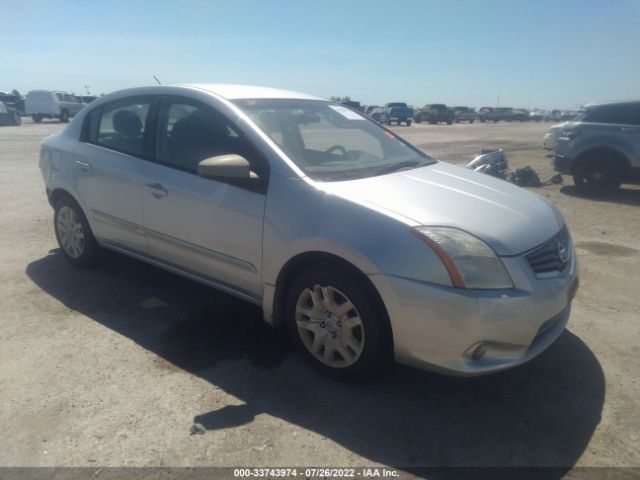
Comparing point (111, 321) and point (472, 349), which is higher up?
point (472, 349)

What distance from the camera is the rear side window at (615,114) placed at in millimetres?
8719

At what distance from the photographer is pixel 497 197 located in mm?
3242

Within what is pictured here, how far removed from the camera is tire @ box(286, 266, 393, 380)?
2783mm

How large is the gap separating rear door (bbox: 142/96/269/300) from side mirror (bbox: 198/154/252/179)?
0.12 meters

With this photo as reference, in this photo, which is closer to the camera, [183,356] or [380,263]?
[380,263]

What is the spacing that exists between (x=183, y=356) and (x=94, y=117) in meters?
2.54

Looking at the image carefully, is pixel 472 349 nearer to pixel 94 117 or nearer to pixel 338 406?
pixel 338 406

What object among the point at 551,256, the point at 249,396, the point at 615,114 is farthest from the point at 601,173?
the point at 249,396

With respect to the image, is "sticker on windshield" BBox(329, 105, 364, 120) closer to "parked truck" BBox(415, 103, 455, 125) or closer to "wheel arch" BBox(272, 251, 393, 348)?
"wheel arch" BBox(272, 251, 393, 348)

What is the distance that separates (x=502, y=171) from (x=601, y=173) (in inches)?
68.3

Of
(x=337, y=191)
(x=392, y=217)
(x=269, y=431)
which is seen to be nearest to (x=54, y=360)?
(x=269, y=431)

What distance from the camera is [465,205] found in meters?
2.96

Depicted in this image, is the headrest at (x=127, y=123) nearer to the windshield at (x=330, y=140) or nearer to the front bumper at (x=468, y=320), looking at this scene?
the windshield at (x=330, y=140)

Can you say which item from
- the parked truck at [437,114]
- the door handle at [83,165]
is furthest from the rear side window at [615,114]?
the parked truck at [437,114]
